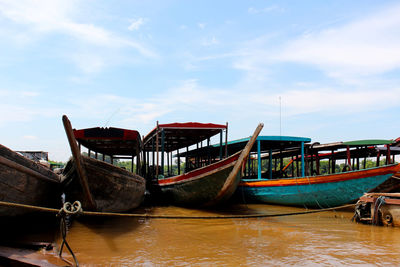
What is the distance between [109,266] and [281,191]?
6858mm

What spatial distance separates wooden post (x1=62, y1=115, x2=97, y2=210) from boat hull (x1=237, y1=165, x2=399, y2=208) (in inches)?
233

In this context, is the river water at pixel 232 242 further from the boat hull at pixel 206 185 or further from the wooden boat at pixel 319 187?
the wooden boat at pixel 319 187

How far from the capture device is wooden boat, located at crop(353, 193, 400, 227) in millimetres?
5996

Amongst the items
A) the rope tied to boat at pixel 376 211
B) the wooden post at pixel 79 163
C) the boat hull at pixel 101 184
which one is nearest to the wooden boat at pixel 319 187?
the rope tied to boat at pixel 376 211

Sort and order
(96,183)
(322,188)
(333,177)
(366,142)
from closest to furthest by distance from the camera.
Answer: (96,183) → (333,177) → (322,188) → (366,142)

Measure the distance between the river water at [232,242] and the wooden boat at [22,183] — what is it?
0.88 metres

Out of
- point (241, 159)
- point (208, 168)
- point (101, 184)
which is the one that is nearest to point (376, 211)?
point (241, 159)

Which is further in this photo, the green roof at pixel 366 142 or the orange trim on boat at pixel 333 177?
the green roof at pixel 366 142

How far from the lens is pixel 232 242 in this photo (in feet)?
16.6

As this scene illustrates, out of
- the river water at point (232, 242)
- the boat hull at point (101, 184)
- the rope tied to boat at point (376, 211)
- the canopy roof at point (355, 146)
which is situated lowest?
the river water at point (232, 242)

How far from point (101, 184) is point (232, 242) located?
108 inches

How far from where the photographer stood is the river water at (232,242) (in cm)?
406

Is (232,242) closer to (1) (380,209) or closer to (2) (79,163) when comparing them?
(2) (79,163)

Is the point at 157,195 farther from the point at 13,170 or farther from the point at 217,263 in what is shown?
the point at 217,263
